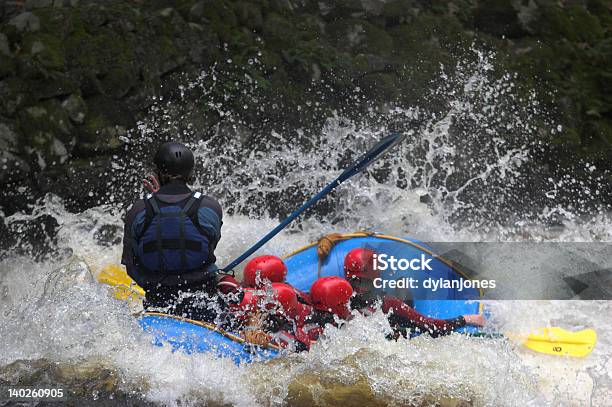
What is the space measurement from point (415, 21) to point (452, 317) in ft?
16.6

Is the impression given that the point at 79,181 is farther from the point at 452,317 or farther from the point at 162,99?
the point at 452,317

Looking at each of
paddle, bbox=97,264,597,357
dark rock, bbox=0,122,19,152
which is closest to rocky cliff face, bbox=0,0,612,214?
dark rock, bbox=0,122,19,152

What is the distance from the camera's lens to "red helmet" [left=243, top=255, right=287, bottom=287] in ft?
14.3

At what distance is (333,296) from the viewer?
423cm

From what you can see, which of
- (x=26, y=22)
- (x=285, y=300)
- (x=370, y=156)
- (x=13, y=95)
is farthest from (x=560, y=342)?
(x=26, y=22)

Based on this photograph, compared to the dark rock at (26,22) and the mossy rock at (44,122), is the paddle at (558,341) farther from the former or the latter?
the dark rock at (26,22)

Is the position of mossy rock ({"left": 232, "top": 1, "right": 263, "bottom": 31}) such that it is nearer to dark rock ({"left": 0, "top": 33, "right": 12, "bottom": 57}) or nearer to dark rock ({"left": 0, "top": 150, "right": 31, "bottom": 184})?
dark rock ({"left": 0, "top": 33, "right": 12, "bottom": 57})

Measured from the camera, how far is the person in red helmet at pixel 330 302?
13.8 ft

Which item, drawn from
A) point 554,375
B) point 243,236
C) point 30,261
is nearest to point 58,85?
point 30,261

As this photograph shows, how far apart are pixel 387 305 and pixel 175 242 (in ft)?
4.80

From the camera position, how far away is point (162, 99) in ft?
24.9

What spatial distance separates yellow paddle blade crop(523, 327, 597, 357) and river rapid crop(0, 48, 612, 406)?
2.1 inches

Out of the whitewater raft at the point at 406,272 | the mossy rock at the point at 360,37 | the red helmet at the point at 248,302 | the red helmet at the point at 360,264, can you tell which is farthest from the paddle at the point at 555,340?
the mossy rock at the point at 360,37

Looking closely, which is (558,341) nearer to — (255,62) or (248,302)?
(248,302)
